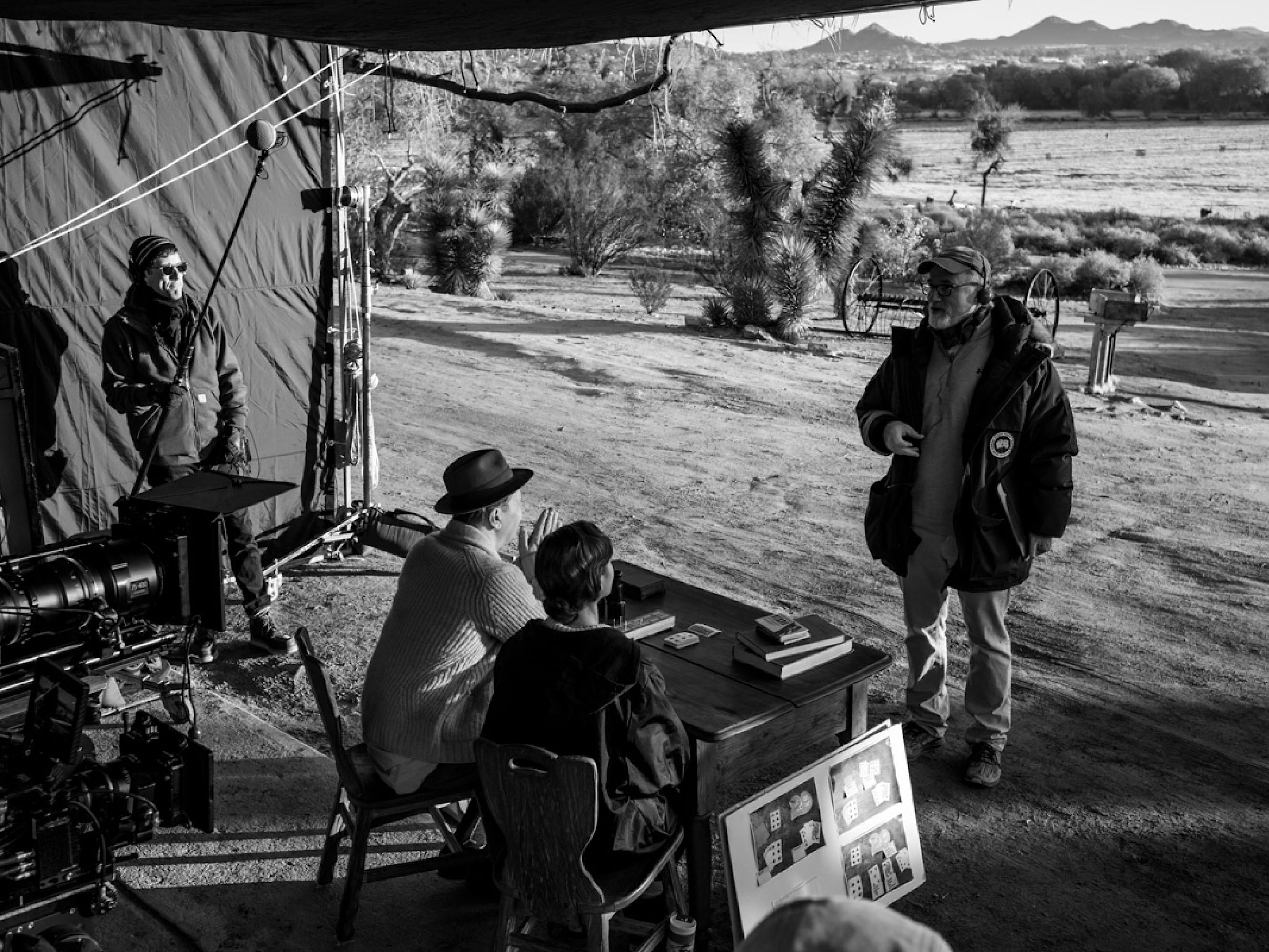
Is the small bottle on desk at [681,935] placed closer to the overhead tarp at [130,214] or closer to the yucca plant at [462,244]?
the overhead tarp at [130,214]

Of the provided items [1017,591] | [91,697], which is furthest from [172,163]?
[1017,591]

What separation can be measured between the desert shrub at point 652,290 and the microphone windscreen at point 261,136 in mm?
11535

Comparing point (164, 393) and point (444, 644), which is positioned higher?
point (164, 393)

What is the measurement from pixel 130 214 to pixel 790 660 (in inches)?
175

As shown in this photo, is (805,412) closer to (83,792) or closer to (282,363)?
(282,363)

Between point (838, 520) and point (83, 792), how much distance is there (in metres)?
6.03

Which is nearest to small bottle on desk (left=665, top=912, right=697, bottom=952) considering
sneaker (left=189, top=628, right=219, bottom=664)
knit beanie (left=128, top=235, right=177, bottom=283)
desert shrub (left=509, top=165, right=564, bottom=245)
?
sneaker (left=189, top=628, right=219, bottom=664)

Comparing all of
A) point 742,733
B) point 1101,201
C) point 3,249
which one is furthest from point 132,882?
point 1101,201

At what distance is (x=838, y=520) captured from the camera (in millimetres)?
8539

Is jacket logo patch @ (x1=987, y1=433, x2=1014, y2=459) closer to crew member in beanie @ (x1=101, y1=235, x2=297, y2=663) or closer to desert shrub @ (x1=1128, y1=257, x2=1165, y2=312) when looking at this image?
crew member in beanie @ (x1=101, y1=235, x2=297, y2=663)

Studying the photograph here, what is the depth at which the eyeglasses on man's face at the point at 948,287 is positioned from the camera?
15.7 ft

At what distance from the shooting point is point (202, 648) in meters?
5.71

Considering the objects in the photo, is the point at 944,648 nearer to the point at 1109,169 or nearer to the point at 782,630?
the point at 782,630

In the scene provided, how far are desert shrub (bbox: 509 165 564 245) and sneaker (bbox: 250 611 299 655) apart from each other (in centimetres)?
2026
